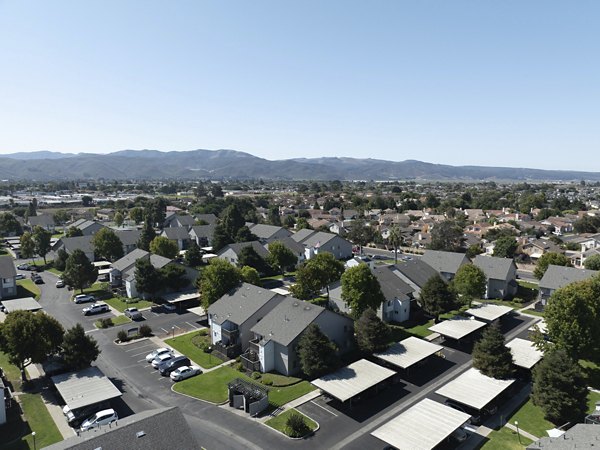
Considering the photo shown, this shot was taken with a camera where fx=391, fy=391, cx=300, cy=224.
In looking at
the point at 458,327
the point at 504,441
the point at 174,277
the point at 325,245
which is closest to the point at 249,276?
the point at 174,277

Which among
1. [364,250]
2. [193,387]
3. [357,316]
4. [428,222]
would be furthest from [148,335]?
[428,222]

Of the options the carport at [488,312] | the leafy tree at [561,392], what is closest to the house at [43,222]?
the carport at [488,312]

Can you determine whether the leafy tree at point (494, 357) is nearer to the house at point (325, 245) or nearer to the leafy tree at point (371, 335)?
the leafy tree at point (371, 335)

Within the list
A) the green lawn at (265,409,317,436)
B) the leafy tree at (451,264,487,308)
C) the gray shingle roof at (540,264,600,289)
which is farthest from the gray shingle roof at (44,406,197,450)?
the gray shingle roof at (540,264,600,289)

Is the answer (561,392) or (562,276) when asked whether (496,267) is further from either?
(561,392)

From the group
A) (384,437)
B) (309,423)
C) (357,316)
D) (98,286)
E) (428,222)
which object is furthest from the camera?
(428,222)

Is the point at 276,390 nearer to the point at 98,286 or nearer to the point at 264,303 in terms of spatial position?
the point at 264,303

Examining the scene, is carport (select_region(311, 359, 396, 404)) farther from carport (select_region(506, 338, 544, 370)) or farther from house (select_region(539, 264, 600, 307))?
house (select_region(539, 264, 600, 307))
